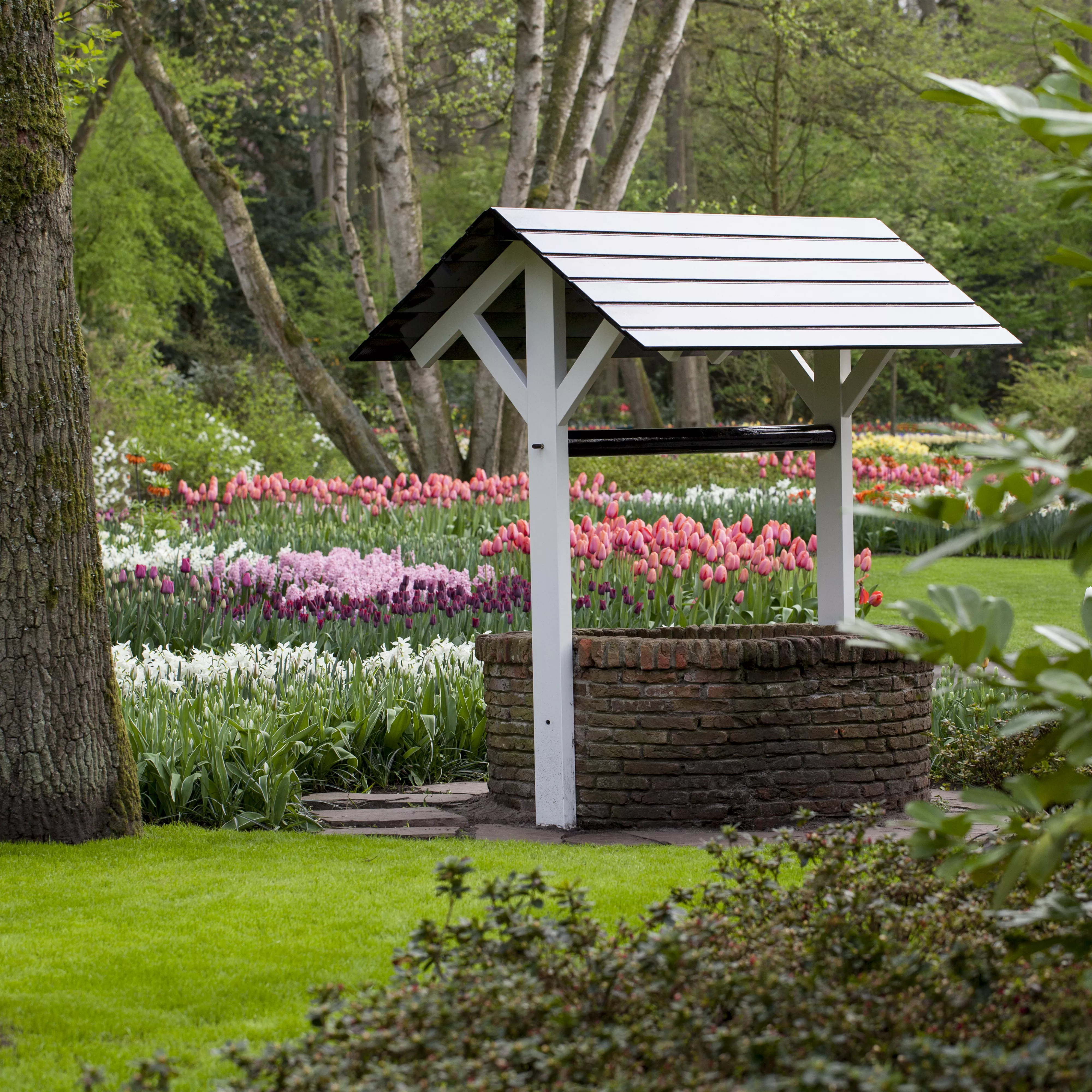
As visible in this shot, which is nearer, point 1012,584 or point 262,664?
point 262,664

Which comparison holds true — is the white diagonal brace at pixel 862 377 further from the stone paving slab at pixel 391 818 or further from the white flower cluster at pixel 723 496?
the white flower cluster at pixel 723 496

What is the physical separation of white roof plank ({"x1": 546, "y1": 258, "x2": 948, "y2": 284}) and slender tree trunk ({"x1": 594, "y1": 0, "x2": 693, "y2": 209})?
7.90 metres

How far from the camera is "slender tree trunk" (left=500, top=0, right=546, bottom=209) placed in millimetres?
12008

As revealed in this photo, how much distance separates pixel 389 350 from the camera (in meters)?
5.67

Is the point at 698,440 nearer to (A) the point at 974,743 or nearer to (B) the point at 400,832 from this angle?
(A) the point at 974,743

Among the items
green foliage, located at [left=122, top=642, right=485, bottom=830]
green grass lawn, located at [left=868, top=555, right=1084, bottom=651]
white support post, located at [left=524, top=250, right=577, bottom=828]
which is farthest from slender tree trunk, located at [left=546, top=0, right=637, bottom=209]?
white support post, located at [left=524, top=250, right=577, bottom=828]

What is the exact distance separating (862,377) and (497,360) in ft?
5.29

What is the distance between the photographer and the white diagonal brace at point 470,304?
5.02 meters

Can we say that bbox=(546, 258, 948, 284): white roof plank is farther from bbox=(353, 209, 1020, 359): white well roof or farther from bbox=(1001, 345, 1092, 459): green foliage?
bbox=(1001, 345, 1092, 459): green foliage

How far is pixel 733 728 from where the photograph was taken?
188 inches

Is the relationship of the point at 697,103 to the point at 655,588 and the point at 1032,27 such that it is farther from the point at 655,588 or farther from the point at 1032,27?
the point at 655,588

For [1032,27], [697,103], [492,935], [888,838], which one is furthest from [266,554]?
[1032,27]

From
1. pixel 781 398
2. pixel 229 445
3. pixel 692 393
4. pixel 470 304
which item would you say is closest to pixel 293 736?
pixel 470 304

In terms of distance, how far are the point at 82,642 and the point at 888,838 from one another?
9.32 ft
